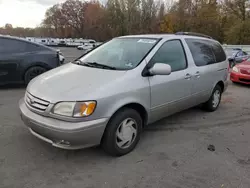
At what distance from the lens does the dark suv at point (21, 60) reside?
6.09 metres

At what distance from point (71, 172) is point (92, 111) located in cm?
77

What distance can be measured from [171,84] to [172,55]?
1.69 ft

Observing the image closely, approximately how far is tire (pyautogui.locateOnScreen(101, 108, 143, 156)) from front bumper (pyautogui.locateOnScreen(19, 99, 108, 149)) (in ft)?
0.43

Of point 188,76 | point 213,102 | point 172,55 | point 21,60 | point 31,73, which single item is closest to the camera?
point 172,55

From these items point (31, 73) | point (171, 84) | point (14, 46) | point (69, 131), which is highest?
point (14, 46)

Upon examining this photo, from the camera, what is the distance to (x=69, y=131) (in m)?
2.49

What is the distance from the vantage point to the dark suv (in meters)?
6.09

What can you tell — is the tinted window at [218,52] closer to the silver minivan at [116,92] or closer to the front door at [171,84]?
the silver minivan at [116,92]

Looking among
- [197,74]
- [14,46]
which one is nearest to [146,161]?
[197,74]

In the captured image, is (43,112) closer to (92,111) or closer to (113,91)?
(92,111)

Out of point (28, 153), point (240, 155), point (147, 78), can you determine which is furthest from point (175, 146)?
point (28, 153)

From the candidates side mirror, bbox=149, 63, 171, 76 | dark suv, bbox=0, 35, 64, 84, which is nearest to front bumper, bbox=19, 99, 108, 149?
side mirror, bbox=149, 63, 171, 76

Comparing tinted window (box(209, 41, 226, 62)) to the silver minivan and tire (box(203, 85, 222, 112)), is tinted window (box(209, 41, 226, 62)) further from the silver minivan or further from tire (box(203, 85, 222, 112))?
the silver minivan

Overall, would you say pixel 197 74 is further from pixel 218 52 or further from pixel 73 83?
pixel 73 83
